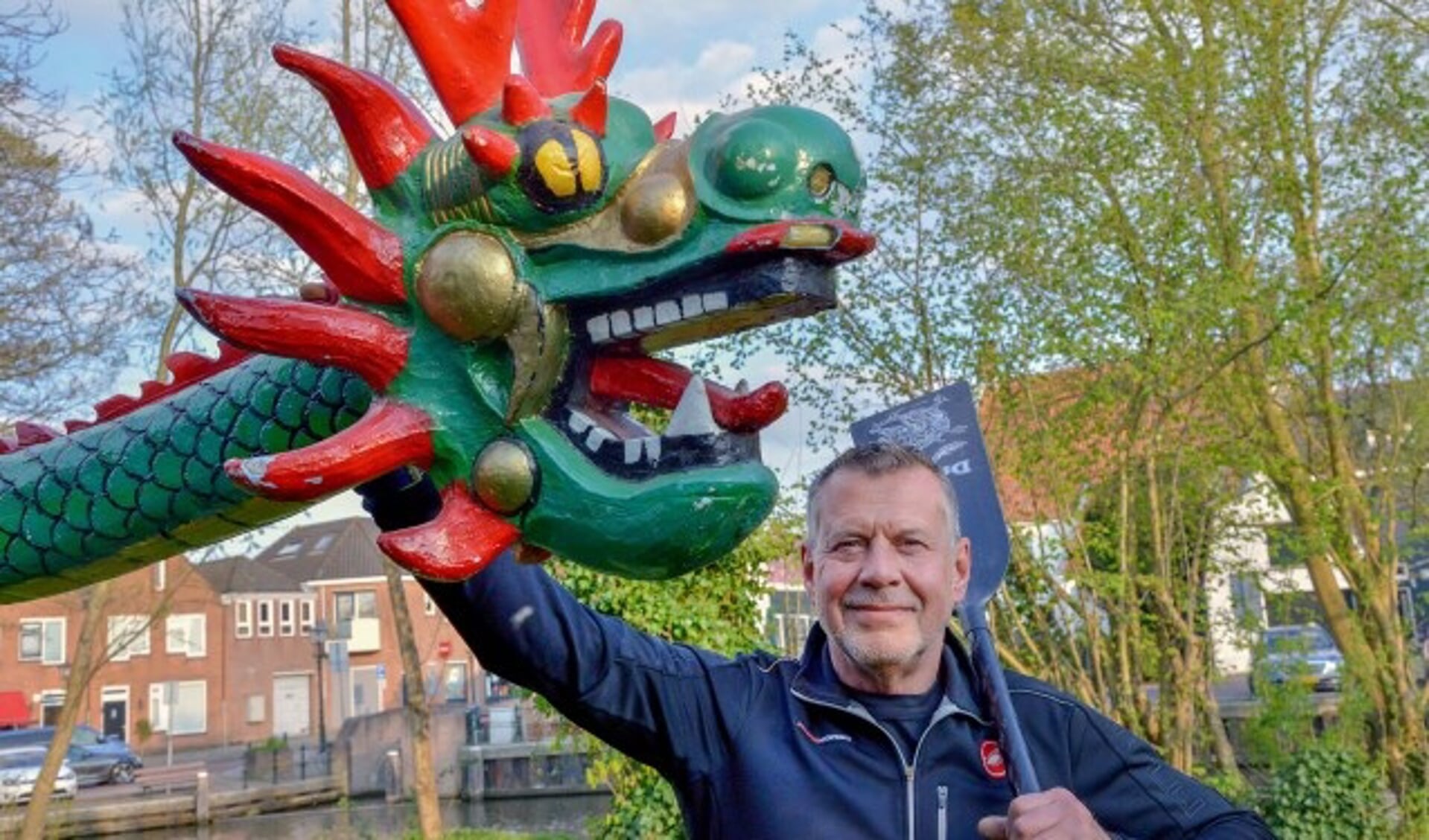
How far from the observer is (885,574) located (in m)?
2.13

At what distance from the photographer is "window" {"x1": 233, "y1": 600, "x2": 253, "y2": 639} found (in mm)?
41031

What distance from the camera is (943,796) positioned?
2145 mm

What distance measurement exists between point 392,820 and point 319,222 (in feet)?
59.7

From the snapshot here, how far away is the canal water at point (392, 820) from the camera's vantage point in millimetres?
17078

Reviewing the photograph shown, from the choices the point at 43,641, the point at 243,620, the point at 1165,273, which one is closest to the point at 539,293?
the point at 1165,273

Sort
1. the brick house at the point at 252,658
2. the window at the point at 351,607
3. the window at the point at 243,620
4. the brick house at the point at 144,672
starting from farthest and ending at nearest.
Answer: the window at the point at 351,607 < the window at the point at 243,620 < the brick house at the point at 252,658 < the brick house at the point at 144,672

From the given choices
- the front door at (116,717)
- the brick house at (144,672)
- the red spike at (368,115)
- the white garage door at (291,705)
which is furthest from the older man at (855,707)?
the white garage door at (291,705)

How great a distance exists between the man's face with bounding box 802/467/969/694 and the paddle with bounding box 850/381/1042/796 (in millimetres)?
474

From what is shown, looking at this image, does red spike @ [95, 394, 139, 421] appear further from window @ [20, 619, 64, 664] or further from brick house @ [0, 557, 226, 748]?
window @ [20, 619, 64, 664]

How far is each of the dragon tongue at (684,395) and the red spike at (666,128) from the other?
305 mm

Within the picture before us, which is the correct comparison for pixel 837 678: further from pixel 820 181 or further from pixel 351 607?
pixel 351 607

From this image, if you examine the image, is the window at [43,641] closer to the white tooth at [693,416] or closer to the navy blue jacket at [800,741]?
the navy blue jacket at [800,741]

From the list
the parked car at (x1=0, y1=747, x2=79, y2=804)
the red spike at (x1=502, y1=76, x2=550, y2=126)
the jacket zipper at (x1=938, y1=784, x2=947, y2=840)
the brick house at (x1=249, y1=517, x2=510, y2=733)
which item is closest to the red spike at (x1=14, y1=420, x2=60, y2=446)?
the red spike at (x1=502, y1=76, x2=550, y2=126)

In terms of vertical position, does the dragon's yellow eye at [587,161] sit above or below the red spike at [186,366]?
above
